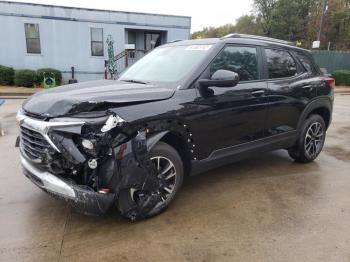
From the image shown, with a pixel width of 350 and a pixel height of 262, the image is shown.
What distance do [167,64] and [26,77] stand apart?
45.9 feet

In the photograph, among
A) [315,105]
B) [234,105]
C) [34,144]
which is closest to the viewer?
[34,144]

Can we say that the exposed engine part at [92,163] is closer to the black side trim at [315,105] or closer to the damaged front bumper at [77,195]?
the damaged front bumper at [77,195]

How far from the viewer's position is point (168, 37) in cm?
1925

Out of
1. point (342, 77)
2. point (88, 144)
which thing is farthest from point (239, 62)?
point (342, 77)

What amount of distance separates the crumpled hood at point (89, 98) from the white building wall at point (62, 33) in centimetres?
1499

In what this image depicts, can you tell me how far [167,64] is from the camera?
13.8 feet

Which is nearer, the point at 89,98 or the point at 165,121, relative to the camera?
the point at 89,98

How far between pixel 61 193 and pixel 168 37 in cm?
1736

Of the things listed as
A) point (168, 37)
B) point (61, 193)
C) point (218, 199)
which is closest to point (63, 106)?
point (61, 193)

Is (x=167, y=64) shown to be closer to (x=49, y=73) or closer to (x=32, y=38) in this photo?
(x=49, y=73)

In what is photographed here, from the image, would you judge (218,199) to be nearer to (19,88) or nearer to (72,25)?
(19,88)

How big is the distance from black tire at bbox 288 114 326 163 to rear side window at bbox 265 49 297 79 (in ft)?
2.83

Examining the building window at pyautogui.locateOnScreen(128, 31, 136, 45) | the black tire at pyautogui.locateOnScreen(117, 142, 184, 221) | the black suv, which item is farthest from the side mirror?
the building window at pyautogui.locateOnScreen(128, 31, 136, 45)

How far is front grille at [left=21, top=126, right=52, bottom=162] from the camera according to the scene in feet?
9.86
